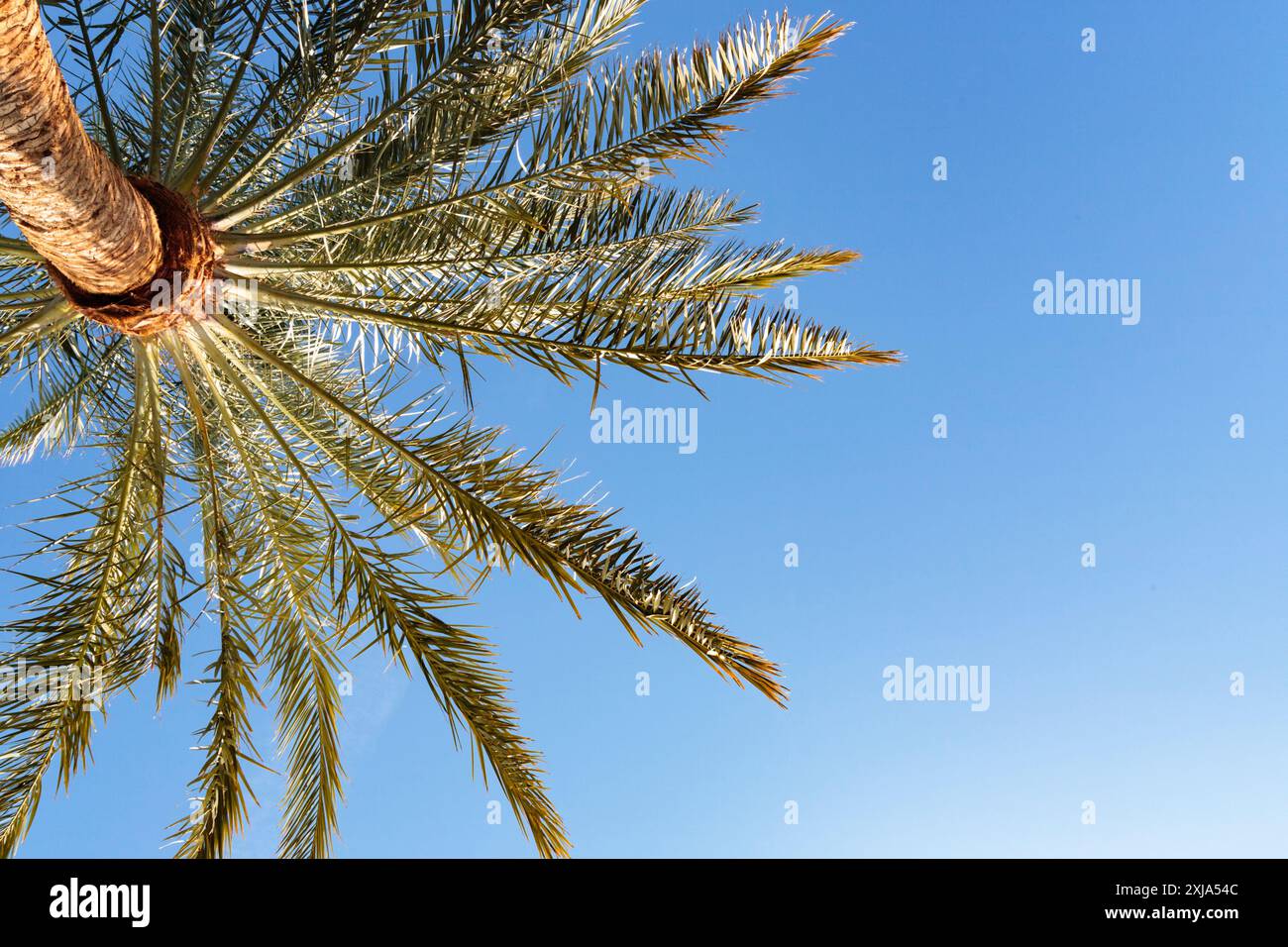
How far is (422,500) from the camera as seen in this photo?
5.20 meters

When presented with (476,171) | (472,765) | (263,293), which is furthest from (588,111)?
(472,765)

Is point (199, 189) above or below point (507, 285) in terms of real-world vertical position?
above

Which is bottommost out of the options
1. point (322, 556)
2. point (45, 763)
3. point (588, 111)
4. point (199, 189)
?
point (45, 763)

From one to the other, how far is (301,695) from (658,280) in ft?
11.4

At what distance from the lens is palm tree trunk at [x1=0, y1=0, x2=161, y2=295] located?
3.39m

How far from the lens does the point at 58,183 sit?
12.9 ft

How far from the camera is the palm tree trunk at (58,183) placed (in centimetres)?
339

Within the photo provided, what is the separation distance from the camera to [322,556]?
19.6 feet

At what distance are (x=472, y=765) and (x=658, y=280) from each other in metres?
3.04

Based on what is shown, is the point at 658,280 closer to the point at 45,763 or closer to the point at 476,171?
the point at 476,171
